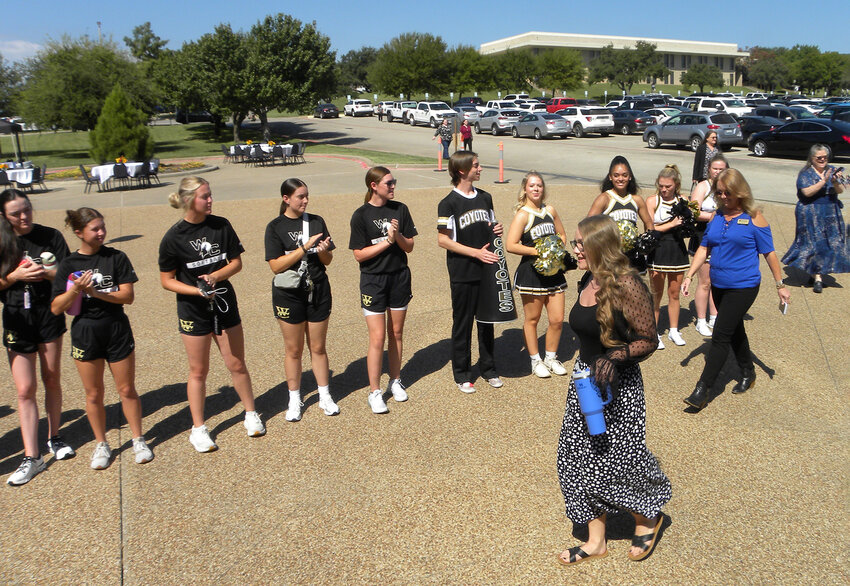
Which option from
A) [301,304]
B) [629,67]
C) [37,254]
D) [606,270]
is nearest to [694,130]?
[301,304]

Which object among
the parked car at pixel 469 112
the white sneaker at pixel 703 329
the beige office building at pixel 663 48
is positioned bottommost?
the white sneaker at pixel 703 329

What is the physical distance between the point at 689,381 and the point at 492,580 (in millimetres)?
3124

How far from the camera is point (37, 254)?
463cm

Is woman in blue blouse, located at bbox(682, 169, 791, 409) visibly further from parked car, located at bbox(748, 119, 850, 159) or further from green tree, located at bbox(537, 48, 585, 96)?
green tree, located at bbox(537, 48, 585, 96)

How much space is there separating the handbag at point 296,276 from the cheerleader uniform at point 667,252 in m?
3.39

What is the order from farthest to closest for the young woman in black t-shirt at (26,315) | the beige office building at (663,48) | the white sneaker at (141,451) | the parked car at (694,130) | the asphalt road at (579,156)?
the beige office building at (663,48)
the parked car at (694,130)
the asphalt road at (579,156)
the white sneaker at (141,451)
the young woman in black t-shirt at (26,315)

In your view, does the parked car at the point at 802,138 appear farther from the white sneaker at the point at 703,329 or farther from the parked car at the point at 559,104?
the parked car at the point at 559,104

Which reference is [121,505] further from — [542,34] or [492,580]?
[542,34]

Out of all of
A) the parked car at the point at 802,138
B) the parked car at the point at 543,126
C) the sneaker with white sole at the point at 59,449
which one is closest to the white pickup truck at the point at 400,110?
the parked car at the point at 543,126

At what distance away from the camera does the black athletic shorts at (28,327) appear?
4.47 meters

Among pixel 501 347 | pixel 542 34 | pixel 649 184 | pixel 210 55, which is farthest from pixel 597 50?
pixel 501 347

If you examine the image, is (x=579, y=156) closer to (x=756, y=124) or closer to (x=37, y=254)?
(x=756, y=124)

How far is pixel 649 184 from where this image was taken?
57.3 feet

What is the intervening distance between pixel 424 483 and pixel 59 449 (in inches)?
105
